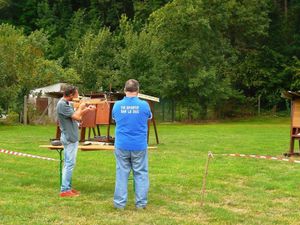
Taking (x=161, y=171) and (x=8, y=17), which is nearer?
(x=161, y=171)

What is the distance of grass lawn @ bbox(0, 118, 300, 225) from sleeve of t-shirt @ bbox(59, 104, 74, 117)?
1.36 meters

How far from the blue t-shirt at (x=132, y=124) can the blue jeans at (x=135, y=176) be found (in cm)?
11

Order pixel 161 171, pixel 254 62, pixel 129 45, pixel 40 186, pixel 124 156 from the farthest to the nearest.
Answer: pixel 254 62 < pixel 129 45 < pixel 161 171 < pixel 40 186 < pixel 124 156

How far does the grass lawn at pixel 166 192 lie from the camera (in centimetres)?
776

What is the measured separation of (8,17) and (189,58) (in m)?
33.5

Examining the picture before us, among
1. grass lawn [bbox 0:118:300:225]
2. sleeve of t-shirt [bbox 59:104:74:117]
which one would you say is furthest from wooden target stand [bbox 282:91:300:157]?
sleeve of t-shirt [bbox 59:104:74:117]

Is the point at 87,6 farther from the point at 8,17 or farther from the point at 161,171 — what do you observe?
the point at 161,171

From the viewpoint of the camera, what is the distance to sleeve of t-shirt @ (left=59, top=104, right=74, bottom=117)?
362 inches

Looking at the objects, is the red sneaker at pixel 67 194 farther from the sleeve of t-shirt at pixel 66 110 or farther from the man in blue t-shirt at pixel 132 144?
the sleeve of t-shirt at pixel 66 110

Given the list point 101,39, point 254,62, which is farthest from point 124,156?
point 254,62

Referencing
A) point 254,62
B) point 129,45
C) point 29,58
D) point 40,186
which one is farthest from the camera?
point 254,62

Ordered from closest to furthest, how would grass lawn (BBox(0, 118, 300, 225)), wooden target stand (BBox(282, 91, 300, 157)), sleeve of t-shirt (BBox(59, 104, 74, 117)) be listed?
grass lawn (BBox(0, 118, 300, 225)) → sleeve of t-shirt (BBox(59, 104, 74, 117)) → wooden target stand (BBox(282, 91, 300, 157))

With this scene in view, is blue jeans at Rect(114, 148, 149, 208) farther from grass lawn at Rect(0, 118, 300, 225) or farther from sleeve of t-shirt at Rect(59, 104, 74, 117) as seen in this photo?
sleeve of t-shirt at Rect(59, 104, 74, 117)

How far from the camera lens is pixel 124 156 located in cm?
842
